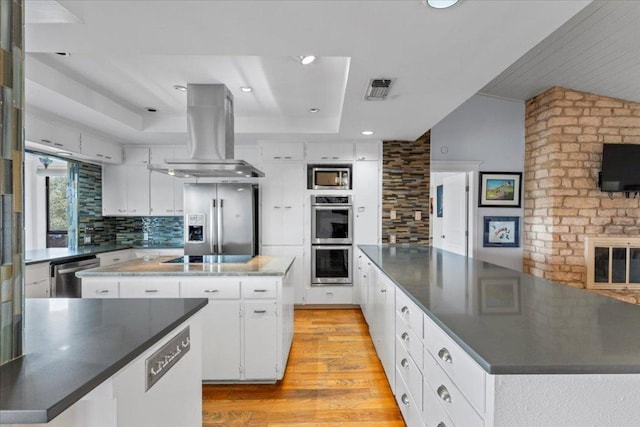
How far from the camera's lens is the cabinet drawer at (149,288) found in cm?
239

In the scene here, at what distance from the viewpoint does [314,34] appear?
1.79 meters

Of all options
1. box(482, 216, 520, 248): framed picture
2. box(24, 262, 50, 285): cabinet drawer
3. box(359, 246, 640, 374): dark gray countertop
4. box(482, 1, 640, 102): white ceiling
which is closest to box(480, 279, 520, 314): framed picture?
box(359, 246, 640, 374): dark gray countertop

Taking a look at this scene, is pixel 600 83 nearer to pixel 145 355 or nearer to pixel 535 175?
pixel 535 175

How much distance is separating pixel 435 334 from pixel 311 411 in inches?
49.6

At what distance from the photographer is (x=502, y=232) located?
4707mm

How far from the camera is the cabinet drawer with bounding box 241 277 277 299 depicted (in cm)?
241

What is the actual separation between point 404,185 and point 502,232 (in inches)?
62.1

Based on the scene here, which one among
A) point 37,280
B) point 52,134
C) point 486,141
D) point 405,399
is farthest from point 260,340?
point 486,141

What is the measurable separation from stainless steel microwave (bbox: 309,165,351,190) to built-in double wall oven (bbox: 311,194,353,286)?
123 mm

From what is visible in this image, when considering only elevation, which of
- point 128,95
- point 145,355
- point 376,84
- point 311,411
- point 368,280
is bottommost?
point 311,411

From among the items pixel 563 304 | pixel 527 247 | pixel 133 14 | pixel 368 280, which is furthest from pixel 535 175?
pixel 133 14

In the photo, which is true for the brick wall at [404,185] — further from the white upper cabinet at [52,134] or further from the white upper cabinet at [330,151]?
the white upper cabinet at [52,134]

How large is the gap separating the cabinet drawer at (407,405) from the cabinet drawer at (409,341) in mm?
215

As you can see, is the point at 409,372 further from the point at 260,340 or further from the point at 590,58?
the point at 590,58
